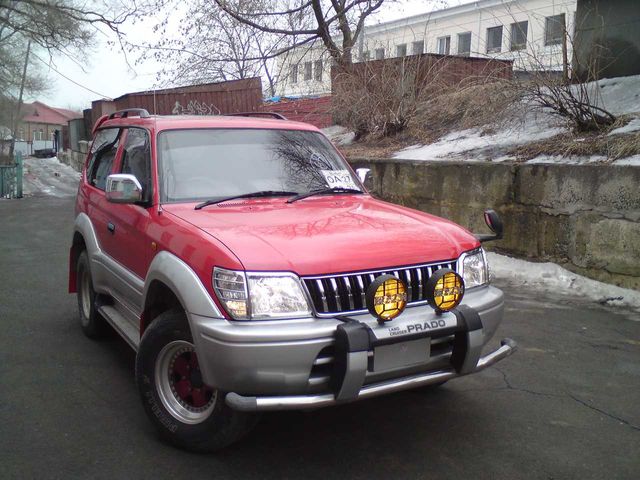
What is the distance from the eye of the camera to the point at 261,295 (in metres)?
3.01

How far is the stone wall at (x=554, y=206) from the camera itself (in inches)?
271

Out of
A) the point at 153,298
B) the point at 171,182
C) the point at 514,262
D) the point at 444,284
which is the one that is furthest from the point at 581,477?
the point at 514,262

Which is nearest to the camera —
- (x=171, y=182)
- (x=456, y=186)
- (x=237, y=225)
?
(x=237, y=225)

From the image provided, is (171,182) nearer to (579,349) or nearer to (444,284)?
(444,284)

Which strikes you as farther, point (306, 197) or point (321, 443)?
point (306, 197)

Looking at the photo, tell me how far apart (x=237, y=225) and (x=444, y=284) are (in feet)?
3.79

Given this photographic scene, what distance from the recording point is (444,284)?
10.8 feet

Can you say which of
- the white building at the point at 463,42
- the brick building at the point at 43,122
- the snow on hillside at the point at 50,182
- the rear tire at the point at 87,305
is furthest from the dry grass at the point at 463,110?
the brick building at the point at 43,122

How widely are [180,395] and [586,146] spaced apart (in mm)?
6243

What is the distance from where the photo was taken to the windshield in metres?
4.16

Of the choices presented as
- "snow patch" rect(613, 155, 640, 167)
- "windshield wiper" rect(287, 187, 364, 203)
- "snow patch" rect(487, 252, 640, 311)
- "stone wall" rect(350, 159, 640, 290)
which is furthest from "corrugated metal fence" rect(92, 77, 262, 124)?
"windshield wiper" rect(287, 187, 364, 203)

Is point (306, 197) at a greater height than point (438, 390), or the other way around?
point (306, 197)

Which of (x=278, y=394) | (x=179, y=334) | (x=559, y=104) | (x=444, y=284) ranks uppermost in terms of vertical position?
(x=559, y=104)

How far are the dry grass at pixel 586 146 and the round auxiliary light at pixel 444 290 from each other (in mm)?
4851
